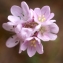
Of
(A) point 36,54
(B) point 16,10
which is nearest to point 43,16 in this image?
(B) point 16,10

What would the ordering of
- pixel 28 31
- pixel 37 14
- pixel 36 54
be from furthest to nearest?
pixel 36 54
pixel 37 14
pixel 28 31

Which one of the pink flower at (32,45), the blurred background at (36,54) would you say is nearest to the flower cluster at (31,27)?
the pink flower at (32,45)

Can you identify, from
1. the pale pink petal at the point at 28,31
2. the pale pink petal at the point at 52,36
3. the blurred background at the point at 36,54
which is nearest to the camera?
the pale pink petal at the point at 28,31

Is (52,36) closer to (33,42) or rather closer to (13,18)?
(33,42)

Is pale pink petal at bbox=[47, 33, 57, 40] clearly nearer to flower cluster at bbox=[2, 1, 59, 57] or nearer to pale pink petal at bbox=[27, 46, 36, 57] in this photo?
flower cluster at bbox=[2, 1, 59, 57]

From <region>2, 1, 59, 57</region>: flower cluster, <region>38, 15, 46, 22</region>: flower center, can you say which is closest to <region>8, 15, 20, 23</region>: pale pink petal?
<region>2, 1, 59, 57</region>: flower cluster

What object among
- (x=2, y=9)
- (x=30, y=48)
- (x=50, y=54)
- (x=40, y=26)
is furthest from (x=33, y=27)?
(x=2, y=9)

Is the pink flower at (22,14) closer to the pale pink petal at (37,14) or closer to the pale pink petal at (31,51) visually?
the pale pink petal at (37,14)

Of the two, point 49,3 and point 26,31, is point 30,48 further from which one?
point 49,3
